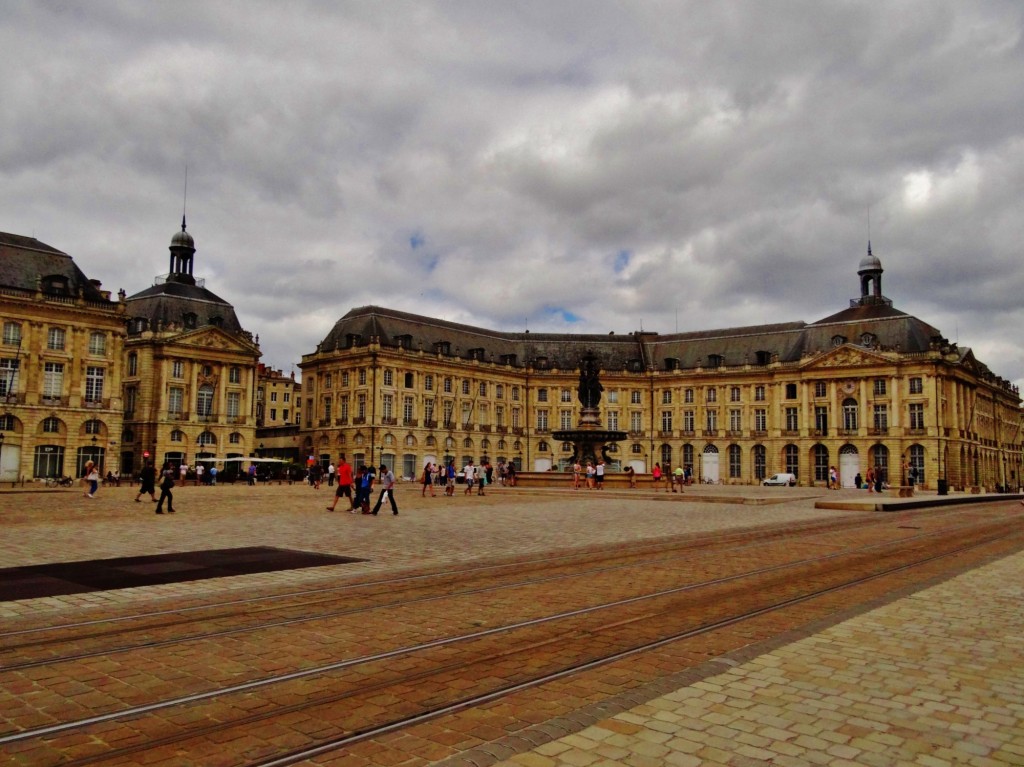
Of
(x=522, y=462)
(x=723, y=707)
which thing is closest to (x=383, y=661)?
(x=723, y=707)

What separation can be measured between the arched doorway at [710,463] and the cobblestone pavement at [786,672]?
2753 inches

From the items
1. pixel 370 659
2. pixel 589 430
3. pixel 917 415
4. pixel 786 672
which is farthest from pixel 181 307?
pixel 786 672

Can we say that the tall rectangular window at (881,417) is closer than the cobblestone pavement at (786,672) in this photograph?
No

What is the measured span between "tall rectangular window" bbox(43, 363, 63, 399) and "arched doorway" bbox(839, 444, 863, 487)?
65279 millimetres

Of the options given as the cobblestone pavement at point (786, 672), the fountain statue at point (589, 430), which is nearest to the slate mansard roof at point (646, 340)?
the fountain statue at point (589, 430)

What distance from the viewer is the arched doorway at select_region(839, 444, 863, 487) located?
78.5m

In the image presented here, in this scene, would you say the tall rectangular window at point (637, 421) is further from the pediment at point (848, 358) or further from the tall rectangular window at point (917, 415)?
the tall rectangular window at point (917, 415)

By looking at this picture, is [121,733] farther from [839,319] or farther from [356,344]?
[839,319]

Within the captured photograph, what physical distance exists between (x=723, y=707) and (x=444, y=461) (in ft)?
246

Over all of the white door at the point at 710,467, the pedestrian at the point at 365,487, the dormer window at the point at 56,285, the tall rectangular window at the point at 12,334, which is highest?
the dormer window at the point at 56,285

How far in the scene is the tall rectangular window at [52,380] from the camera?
5906cm

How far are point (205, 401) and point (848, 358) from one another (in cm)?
5785

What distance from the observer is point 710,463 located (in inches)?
3435

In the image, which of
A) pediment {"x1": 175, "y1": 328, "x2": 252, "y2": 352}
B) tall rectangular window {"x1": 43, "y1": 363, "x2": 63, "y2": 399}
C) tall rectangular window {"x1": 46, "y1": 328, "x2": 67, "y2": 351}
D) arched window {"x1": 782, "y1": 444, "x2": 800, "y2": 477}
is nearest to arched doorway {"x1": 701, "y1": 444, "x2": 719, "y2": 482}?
arched window {"x1": 782, "y1": 444, "x2": 800, "y2": 477}
